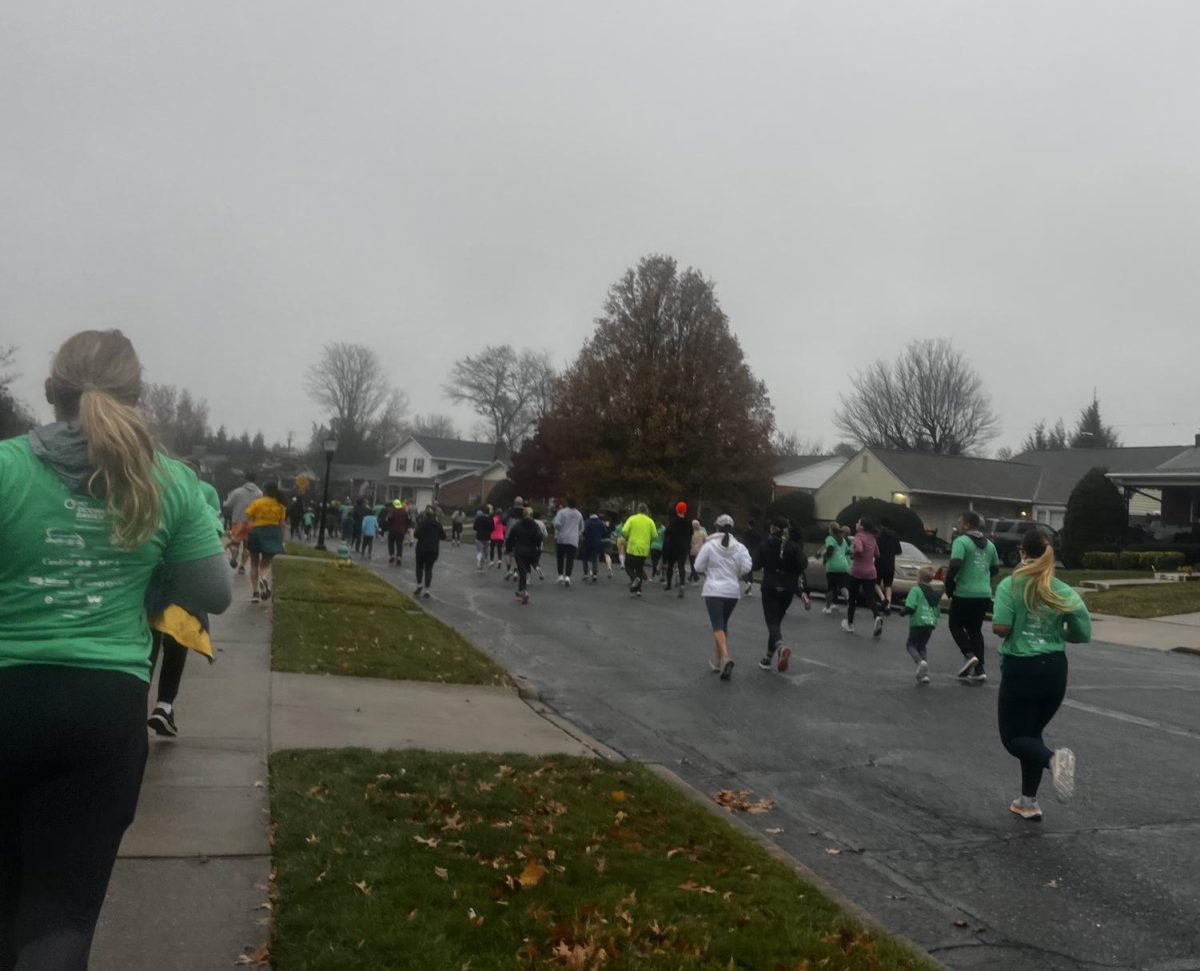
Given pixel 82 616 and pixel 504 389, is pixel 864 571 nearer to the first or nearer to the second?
pixel 82 616

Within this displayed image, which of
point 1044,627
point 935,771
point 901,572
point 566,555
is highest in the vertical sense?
point 1044,627

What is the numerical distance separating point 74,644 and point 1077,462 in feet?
240

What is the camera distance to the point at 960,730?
32.9 ft

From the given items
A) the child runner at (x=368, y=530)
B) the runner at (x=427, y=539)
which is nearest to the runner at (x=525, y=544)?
the runner at (x=427, y=539)

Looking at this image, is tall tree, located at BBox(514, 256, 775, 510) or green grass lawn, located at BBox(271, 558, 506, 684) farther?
tall tree, located at BBox(514, 256, 775, 510)

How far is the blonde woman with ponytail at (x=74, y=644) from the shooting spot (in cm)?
259

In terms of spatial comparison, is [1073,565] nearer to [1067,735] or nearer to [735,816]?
[1067,735]

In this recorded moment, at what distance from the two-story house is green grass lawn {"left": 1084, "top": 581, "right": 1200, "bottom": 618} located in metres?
70.6

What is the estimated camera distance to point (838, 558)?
20.8 meters

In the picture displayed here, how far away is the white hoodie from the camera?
1274 cm

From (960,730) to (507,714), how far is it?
12.2ft

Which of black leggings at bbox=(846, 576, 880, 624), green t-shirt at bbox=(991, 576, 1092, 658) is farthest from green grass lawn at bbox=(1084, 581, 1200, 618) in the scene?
green t-shirt at bbox=(991, 576, 1092, 658)

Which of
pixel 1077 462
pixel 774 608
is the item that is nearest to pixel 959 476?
pixel 1077 462

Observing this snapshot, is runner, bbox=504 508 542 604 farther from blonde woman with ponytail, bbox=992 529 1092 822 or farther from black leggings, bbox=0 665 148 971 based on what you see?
black leggings, bbox=0 665 148 971
